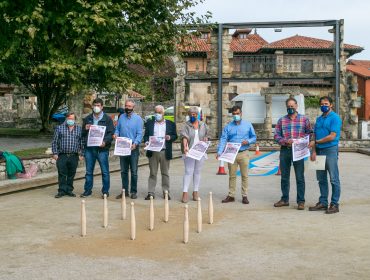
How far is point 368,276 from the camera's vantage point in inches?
222

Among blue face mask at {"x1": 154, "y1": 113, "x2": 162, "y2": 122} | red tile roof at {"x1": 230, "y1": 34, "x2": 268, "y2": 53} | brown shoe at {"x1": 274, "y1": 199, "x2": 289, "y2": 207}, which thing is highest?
red tile roof at {"x1": 230, "y1": 34, "x2": 268, "y2": 53}

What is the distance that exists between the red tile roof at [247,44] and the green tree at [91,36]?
42884 mm

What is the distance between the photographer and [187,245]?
7031 mm

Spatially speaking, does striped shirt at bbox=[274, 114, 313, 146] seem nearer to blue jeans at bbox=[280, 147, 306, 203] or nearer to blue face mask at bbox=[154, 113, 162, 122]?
blue jeans at bbox=[280, 147, 306, 203]

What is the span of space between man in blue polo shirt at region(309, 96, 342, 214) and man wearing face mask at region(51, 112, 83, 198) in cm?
516

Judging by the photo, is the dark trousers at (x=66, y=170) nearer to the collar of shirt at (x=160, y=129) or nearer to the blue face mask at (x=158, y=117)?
the collar of shirt at (x=160, y=129)

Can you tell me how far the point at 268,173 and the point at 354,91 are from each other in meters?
15.6

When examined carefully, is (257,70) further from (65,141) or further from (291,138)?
(291,138)

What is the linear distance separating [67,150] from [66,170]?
45 cm

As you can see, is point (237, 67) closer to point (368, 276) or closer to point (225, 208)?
point (225, 208)

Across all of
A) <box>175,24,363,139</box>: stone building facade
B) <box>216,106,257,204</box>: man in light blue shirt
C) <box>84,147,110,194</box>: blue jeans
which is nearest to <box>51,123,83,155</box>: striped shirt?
<box>84,147,110,194</box>: blue jeans

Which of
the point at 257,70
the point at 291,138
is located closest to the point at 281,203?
the point at 291,138

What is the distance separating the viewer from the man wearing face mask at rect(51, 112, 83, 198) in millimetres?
11423

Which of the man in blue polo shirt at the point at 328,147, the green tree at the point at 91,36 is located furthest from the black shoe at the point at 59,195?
the man in blue polo shirt at the point at 328,147
